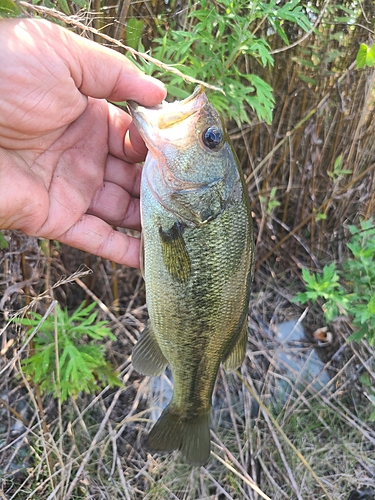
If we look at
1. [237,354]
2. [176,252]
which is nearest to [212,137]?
[176,252]

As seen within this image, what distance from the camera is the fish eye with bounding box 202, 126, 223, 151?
1.71 meters

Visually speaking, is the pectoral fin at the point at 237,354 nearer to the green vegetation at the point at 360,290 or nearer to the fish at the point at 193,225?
the fish at the point at 193,225

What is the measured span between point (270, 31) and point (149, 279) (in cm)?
201

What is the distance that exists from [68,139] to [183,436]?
1666mm

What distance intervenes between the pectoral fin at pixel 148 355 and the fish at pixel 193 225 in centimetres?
17

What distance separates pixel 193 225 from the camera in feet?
5.63

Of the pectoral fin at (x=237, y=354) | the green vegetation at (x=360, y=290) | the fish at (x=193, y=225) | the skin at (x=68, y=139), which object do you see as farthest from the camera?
the green vegetation at (x=360, y=290)

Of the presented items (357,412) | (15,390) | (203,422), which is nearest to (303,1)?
(203,422)

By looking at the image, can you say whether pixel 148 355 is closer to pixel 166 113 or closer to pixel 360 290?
pixel 166 113

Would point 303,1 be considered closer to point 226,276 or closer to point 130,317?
point 226,276

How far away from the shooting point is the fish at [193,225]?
170 cm

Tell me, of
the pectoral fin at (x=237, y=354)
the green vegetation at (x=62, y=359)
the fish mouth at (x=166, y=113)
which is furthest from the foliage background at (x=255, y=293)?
the pectoral fin at (x=237, y=354)

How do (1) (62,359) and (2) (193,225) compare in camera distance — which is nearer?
(2) (193,225)

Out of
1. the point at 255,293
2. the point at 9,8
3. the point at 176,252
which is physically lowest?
the point at 255,293
